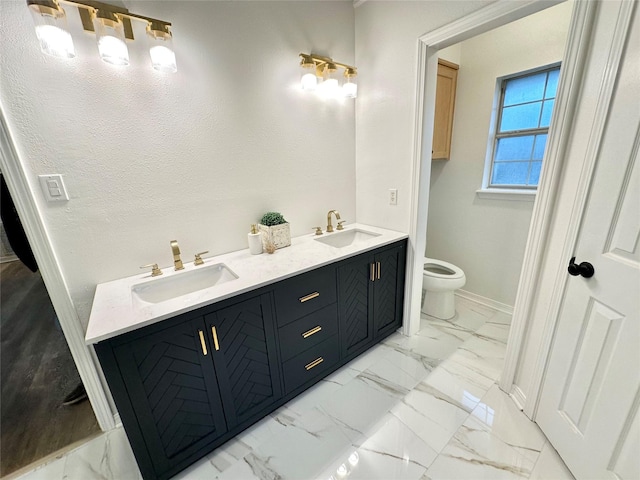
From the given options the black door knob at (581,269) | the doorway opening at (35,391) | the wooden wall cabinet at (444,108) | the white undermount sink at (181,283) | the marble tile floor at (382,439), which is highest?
the wooden wall cabinet at (444,108)

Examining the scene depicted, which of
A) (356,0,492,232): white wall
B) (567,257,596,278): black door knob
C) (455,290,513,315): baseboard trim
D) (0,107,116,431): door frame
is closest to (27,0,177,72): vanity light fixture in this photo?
(0,107,116,431): door frame

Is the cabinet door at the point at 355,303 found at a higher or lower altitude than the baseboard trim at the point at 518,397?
higher

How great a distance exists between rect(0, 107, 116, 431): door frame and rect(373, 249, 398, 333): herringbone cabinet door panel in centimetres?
168

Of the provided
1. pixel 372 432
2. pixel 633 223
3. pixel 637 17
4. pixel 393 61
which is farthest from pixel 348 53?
pixel 372 432

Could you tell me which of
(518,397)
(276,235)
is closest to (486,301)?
(518,397)

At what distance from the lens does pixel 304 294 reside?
4.71 feet

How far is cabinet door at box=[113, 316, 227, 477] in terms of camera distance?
3.31 feet

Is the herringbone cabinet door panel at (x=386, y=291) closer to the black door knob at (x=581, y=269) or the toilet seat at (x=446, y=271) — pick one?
the toilet seat at (x=446, y=271)

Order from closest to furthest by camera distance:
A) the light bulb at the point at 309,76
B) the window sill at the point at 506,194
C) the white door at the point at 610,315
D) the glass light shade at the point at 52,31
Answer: the white door at the point at 610,315 < the glass light shade at the point at 52,31 < the light bulb at the point at 309,76 < the window sill at the point at 506,194

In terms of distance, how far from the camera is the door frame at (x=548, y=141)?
104 cm

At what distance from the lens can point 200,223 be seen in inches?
62.2

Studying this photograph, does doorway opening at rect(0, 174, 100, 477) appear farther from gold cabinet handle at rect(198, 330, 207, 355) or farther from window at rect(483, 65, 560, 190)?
window at rect(483, 65, 560, 190)

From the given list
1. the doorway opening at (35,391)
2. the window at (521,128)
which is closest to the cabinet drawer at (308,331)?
the doorway opening at (35,391)

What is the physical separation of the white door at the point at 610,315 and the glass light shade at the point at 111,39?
1902 millimetres
